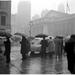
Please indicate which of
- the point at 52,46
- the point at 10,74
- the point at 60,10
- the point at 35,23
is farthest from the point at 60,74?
the point at 60,10

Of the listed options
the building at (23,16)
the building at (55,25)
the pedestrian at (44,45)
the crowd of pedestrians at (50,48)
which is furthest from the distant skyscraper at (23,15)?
the pedestrian at (44,45)

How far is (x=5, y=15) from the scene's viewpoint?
45.3 metres

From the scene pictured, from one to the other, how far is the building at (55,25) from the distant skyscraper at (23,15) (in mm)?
14044

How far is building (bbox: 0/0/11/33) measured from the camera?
1726 inches

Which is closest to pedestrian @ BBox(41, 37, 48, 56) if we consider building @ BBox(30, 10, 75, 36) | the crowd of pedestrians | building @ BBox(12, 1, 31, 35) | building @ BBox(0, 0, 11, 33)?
the crowd of pedestrians

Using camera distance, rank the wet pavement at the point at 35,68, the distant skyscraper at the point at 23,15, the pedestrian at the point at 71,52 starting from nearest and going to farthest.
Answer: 1. the pedestrian at the point at 71,52
2. the wet pavement at the point at 35,68
3. the distant skyscraper at the point at 23,15

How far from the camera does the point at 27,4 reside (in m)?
77.8

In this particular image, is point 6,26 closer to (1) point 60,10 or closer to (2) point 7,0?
(2) point 7,0

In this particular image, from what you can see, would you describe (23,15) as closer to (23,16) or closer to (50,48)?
(23,16)

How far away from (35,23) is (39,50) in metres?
42.8

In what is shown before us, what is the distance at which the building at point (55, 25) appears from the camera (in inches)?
2500

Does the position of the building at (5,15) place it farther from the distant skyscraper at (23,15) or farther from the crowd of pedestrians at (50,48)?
the distant skyscraper at (23,15)

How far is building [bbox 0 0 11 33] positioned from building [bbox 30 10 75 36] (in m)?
17.7

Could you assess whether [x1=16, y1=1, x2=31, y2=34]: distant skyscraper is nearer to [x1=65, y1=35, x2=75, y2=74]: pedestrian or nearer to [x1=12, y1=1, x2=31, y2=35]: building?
[x1=12, y1=1, x2=31, y2=35]: building
